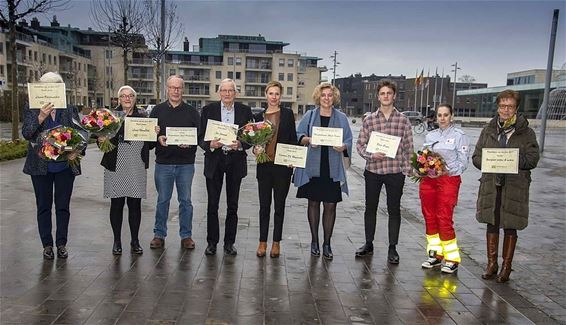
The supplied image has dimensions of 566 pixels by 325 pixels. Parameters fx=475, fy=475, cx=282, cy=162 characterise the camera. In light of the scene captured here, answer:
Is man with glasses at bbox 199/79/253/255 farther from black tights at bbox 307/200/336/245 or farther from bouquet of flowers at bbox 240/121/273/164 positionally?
black tights at bbox 307/200/336/245

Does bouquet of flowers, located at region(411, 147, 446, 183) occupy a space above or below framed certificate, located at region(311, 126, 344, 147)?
below

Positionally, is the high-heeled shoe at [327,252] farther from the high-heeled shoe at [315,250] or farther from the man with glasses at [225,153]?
the man with glasses at [225,153]

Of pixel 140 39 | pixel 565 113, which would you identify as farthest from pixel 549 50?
pixel 565 113

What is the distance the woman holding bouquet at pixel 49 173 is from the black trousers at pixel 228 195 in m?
1.68

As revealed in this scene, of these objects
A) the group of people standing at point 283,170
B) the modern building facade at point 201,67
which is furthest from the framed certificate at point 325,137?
the modern building facade at point 201,67

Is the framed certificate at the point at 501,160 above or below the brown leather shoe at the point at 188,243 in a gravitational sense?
above

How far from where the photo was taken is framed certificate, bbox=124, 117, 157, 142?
589 cm

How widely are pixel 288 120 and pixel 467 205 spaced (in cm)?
671

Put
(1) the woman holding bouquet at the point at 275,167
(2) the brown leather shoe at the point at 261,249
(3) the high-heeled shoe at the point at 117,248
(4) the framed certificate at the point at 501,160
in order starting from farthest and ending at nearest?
1. (2) the brown leather shoe at the point at 261,249
2. (3) the high-heeled shoe at the point at 117,248
3. (1) the woman holding bouquet at the point at 275,167
4. (4) the framed certificate at the point at 501,160

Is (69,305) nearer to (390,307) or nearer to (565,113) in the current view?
(390,307)

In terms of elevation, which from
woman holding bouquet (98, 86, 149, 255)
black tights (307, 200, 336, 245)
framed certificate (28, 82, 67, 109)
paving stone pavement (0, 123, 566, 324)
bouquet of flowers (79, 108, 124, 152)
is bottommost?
paving stone pavement (0, 123, 566, 324)

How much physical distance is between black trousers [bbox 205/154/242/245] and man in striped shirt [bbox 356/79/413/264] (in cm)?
168

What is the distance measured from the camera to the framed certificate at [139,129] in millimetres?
5895

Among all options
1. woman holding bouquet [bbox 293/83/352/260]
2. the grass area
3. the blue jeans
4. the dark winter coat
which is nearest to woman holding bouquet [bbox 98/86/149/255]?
the blue jeans
